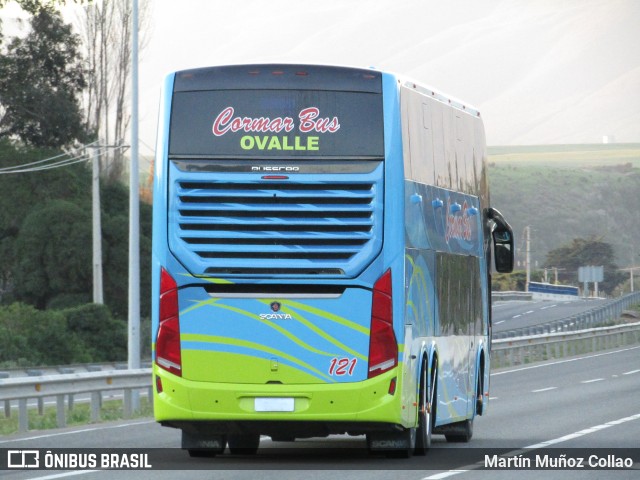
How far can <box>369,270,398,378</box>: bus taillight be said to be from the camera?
50.6 ft

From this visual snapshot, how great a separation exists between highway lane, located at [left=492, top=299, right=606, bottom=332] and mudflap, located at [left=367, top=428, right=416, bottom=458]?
65674mm

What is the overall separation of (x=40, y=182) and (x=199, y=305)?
58.2 meters

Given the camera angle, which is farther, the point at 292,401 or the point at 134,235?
the point at 134,235

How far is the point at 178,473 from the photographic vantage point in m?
14.9

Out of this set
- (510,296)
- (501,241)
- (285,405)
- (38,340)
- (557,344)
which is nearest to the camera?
(285,405)

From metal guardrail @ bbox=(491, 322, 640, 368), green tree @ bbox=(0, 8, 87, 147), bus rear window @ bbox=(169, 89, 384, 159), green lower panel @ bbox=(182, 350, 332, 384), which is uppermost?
green tree @ bbox=(0, 8, 87, 147)

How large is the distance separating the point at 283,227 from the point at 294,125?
0.94 meters

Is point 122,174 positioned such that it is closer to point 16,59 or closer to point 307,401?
point 16,59

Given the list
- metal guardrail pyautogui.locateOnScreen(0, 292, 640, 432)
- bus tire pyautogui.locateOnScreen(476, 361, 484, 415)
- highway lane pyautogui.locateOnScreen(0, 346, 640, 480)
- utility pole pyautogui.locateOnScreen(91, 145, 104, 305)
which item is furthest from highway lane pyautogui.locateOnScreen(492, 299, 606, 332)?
bus tire pyautogui.locateOnScreen(476, 361, 484, 415)

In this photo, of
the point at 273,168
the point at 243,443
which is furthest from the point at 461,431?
the point at 273,168

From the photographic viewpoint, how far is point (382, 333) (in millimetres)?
15445

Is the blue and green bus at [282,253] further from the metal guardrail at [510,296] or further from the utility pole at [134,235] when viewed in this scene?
the metal guardrail at [510,296]

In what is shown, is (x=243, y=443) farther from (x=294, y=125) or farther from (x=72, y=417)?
(x=72, y=417)

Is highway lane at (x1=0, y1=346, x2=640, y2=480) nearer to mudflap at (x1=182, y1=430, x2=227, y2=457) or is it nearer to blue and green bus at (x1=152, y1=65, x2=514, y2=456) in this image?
mudflap at (x1=182, y1=430, x2=227, y2=457)
